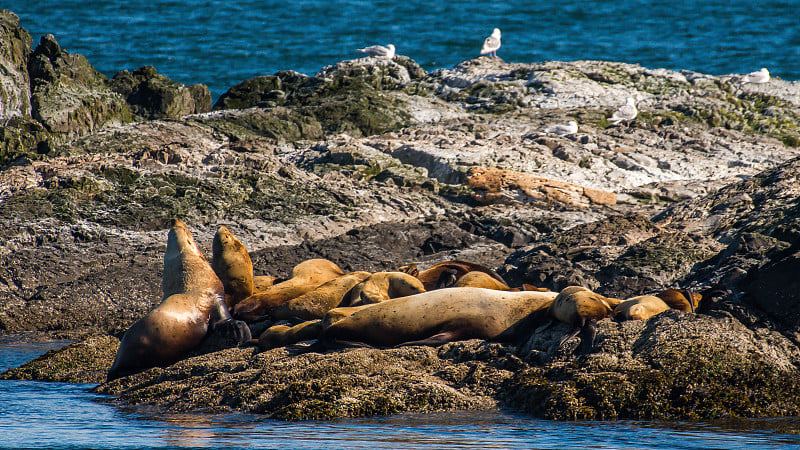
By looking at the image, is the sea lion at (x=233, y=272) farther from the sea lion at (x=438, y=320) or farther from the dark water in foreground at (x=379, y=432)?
the dark water in foreground at (x=379, y=432)

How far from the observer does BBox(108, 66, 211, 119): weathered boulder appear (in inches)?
800

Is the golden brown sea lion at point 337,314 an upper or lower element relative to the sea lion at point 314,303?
upper

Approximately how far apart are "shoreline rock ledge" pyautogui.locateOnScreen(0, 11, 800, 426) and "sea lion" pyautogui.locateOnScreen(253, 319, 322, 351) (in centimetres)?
32

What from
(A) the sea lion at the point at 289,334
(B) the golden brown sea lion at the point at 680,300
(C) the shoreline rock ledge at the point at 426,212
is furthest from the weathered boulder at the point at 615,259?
(A) the sea lion at the point at 289,334

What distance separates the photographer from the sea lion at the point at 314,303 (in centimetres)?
859

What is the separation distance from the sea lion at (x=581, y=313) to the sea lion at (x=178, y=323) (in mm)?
2993

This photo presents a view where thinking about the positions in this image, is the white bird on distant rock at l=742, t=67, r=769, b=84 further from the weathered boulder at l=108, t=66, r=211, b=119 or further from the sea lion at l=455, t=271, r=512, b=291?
the sea lion at l=455, t=271, r=512, b=291

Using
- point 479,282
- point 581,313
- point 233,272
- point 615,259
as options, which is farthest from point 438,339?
point 615,259

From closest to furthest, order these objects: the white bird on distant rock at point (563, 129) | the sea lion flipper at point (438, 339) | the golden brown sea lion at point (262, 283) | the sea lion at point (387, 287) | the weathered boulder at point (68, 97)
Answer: the sea lion flipper at point (438, 339)
the sea lion at point (387, 287)
the golden brown sea lion at point (262, 283)
the weathered boulder at point (68, 97)
the white bird on distant rock at point (563, 129)

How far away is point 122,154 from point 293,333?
8.56 m

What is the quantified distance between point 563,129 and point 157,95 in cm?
945

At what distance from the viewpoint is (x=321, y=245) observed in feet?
45.0

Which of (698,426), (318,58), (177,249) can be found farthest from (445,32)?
(698,426)

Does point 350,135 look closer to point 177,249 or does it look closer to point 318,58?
point 177,249
